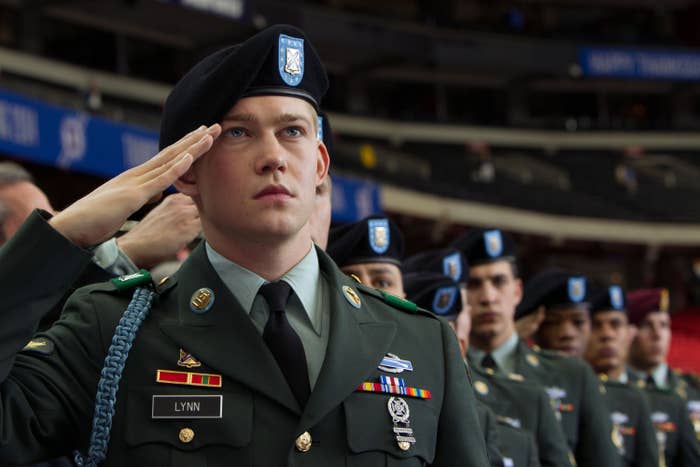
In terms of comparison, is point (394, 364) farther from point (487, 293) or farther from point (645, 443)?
point (645, 443)

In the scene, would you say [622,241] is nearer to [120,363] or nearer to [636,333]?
[636,333]

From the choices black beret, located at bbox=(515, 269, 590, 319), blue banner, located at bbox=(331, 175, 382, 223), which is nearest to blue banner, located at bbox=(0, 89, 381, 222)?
blue banner, located at bbox=(331, 175, 382, 223)

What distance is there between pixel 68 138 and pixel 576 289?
8343 mm

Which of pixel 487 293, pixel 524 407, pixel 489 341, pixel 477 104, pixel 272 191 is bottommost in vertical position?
pixel 477 104

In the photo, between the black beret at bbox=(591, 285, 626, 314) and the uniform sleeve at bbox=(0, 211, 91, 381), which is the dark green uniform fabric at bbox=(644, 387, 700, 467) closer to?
the black beret at bbox=(591, 285, 626, 314)

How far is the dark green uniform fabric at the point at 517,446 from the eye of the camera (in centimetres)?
404

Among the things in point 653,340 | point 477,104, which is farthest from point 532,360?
point 477,104

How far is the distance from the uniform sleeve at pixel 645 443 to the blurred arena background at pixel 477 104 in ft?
28.8

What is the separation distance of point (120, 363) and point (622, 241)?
20336 mm

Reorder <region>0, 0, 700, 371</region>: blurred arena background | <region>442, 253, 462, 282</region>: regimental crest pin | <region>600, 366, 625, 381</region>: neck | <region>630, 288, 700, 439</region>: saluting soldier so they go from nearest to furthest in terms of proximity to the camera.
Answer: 1. <region>442, 253, 462, 282</region>: regimental crest pin
2. <region>600, 366, 625, 381</region>: neck
3. <region>630, 288, 700, 439</region>: saluting soldier
4. <region>0, 0, 700, 371</region>: blurred arena background

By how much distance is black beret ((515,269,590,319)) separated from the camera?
577 centimetres

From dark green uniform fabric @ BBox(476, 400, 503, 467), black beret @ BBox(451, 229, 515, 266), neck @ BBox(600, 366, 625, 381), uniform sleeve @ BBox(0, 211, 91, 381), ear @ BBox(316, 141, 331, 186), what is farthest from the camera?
neck @ BBox(600, 366, 625, 381)

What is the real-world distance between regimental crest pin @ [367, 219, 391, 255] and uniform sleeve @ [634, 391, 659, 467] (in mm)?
2276

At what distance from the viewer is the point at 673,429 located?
6488 mm
